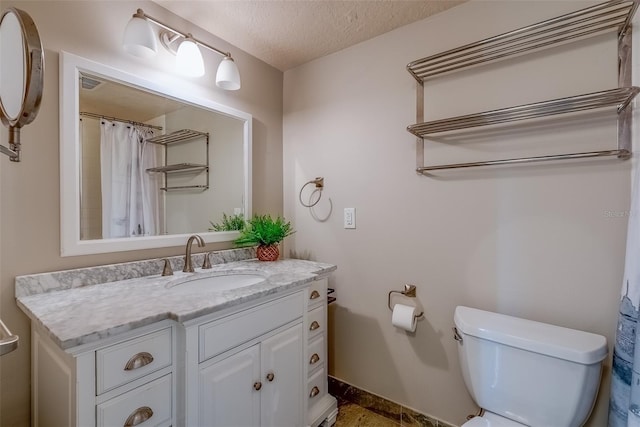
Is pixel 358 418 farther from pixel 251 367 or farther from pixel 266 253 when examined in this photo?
pixel 266 253

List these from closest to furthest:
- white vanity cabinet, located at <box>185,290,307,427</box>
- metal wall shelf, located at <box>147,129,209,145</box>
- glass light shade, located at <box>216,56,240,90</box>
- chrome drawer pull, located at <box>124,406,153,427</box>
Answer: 1. chrome drawer pull, located at <box>124,406,153,427</box>
2. white vanity cabinet, located at <box>185,290,307,427</box>
3. metal wall shelf, located at <box>147,129,209,145</box>
4. glass light shade, located at <box>216,56,240,90</box>

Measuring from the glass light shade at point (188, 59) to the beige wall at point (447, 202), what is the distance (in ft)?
2.41

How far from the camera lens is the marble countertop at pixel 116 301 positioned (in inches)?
31.2

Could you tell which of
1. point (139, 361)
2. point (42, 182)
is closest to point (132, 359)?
point (139, 361)

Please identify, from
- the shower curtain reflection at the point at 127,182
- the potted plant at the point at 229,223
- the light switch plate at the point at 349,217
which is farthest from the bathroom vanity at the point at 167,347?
A: the light switch plate at the point at 349,217

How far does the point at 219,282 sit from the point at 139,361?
2.08ft

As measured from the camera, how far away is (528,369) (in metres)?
1.08

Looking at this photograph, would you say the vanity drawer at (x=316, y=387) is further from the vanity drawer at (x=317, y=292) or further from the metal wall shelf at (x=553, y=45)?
the metal wall shelf at (x=553, y=45)

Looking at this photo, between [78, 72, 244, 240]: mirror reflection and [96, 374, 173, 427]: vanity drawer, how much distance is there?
2.31ft

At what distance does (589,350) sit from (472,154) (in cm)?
86

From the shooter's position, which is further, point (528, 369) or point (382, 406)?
point (382, 406)

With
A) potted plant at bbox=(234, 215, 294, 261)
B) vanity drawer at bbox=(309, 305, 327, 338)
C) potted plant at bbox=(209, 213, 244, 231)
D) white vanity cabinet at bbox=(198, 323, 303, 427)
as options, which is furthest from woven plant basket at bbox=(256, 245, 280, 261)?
white vanity cabinet at bbox=(198, 323, 303, 427)

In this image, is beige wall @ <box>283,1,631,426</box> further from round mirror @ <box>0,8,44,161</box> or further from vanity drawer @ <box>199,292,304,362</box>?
round mirror @ <box>0,8,44,161</box>

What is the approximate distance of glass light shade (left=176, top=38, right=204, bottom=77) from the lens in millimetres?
1450
